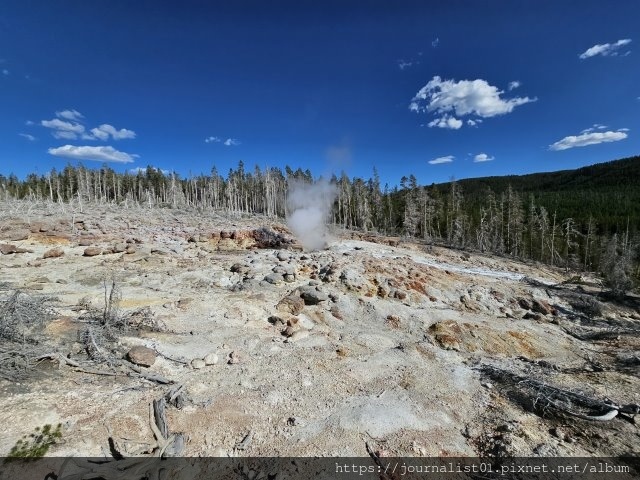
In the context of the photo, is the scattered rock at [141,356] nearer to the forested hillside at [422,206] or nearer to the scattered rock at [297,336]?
the scattered rock at [297,336]

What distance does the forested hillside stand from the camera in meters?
46.7

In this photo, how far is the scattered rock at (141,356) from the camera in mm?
6866

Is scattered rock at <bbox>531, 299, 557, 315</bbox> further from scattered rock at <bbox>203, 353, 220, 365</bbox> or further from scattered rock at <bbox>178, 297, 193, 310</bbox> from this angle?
scattered rock at <bbox>178, 297, 193, 310</bbox>

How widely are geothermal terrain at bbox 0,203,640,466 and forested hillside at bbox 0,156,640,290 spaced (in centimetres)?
1859

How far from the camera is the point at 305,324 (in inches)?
411

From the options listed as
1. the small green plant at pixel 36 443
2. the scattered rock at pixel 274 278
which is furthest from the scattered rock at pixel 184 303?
the small green plant at pixel 36 443

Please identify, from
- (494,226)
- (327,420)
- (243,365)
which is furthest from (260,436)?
(494,226)

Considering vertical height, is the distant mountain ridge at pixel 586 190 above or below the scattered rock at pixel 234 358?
above

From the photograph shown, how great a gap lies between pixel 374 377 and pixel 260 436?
3073 millimetres

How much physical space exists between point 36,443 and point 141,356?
2469 mm

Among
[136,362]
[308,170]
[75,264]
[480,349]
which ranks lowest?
[480,349]

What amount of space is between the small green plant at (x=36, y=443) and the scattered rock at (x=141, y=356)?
1.99 m

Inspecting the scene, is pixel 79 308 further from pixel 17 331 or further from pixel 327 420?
pixel 327 420

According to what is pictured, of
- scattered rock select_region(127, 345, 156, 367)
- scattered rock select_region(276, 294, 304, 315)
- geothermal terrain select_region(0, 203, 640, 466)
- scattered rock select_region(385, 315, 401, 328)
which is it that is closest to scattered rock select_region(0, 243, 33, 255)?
geothermal terrain select_region(0, 203, 640, 466)
